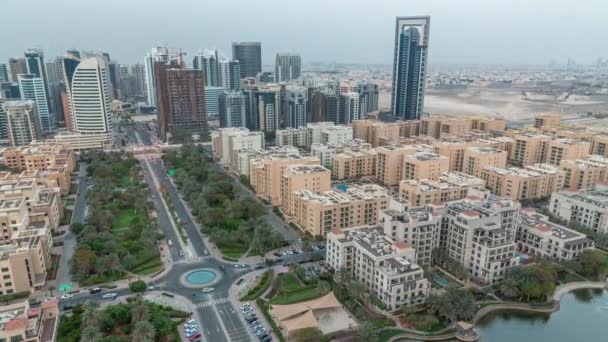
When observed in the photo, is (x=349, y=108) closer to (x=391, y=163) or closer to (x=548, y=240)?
(x=391, y=163)

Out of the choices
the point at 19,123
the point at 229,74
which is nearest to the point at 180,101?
the point at 19,123

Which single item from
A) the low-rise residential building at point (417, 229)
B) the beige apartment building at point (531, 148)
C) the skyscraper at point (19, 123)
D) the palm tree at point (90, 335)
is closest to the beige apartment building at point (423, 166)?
the low-rise residential building at point (417, 229)

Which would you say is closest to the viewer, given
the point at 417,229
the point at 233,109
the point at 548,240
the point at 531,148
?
the point at 417,229

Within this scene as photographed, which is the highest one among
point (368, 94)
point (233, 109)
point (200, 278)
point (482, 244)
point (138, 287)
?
point (368, 94)

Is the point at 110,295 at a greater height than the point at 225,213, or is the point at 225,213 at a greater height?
the point at 225,213

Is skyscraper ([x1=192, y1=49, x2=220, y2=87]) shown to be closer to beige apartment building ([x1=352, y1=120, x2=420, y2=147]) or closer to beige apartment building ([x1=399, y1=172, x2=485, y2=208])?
beige apartment building ([x1=352, y1=120, x2=420, y2=147])

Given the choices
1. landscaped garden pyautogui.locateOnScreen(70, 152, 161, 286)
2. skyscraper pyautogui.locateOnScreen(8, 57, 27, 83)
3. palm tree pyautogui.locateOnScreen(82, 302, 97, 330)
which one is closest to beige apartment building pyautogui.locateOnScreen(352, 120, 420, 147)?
landscaped garden pyautogui.locateOnScreen(70, 152, 161, 286)
